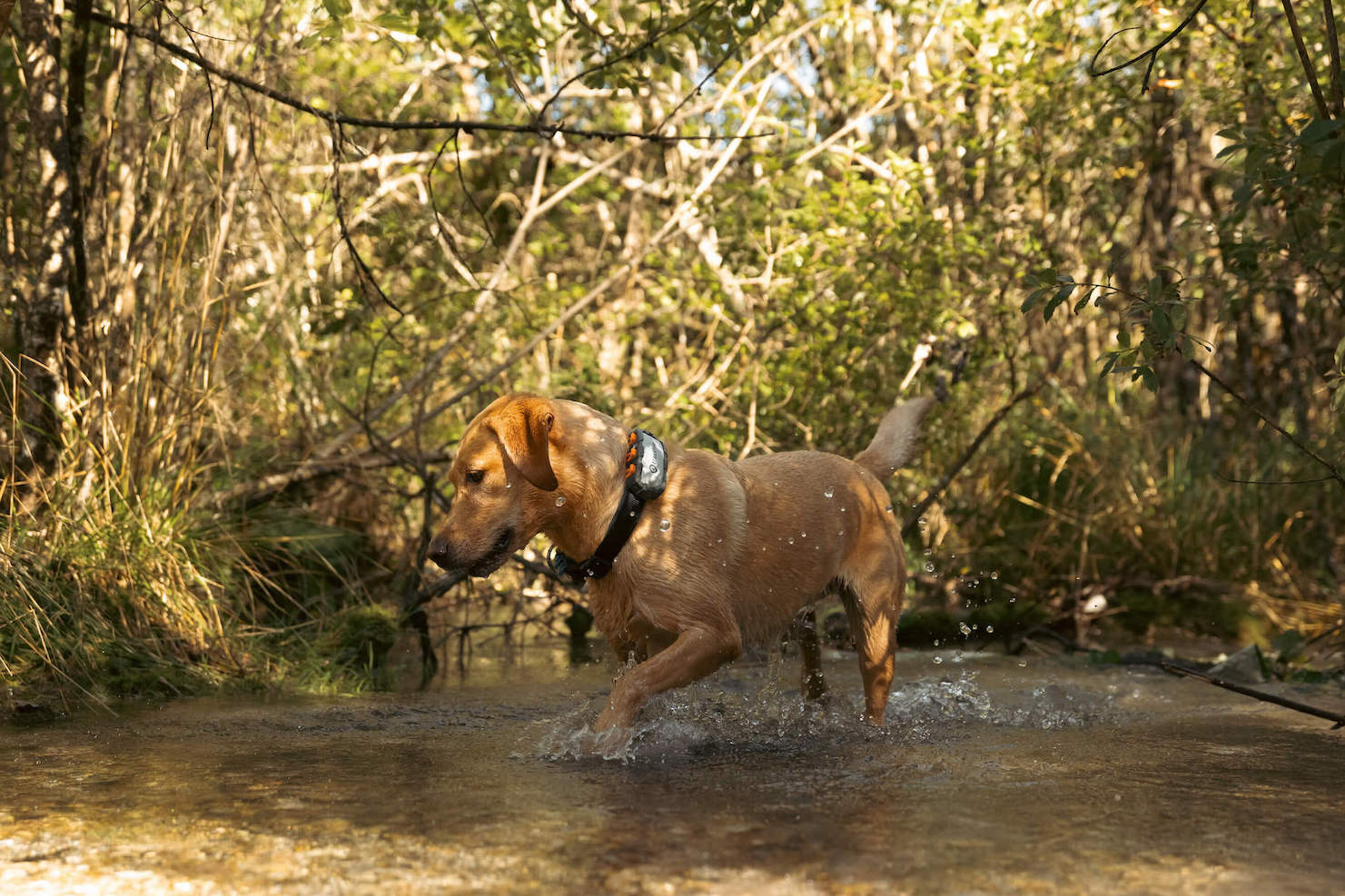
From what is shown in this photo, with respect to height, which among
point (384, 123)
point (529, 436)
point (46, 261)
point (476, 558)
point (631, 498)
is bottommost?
point (476, 558)

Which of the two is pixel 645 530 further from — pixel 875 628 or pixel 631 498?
pixel 875 628

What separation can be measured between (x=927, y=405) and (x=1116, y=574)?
12.1 ft

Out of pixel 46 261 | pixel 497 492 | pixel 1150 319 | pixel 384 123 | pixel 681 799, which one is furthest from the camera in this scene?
pixel 46 261

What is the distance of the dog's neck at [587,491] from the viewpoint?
4.41 m

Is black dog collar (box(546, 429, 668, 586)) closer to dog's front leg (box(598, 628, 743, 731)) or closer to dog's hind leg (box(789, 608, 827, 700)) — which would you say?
dog's front leg (box(598, 628, 743, 731))

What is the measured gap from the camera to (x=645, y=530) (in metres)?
4.48

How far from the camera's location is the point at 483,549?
14.4ft

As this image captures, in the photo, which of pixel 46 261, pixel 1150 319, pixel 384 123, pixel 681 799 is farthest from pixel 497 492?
pixel 46 261

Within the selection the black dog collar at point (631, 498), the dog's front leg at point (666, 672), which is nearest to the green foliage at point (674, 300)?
the black dog collar at point (631, 498)

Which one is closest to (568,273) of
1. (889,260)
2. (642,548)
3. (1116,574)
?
(889,260)

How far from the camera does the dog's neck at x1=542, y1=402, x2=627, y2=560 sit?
14.5 ft

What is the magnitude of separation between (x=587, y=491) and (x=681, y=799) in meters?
1.15

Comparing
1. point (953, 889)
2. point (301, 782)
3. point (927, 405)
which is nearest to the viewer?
point (953, 889)

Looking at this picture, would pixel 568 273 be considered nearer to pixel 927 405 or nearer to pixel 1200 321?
pixel 1200 321
